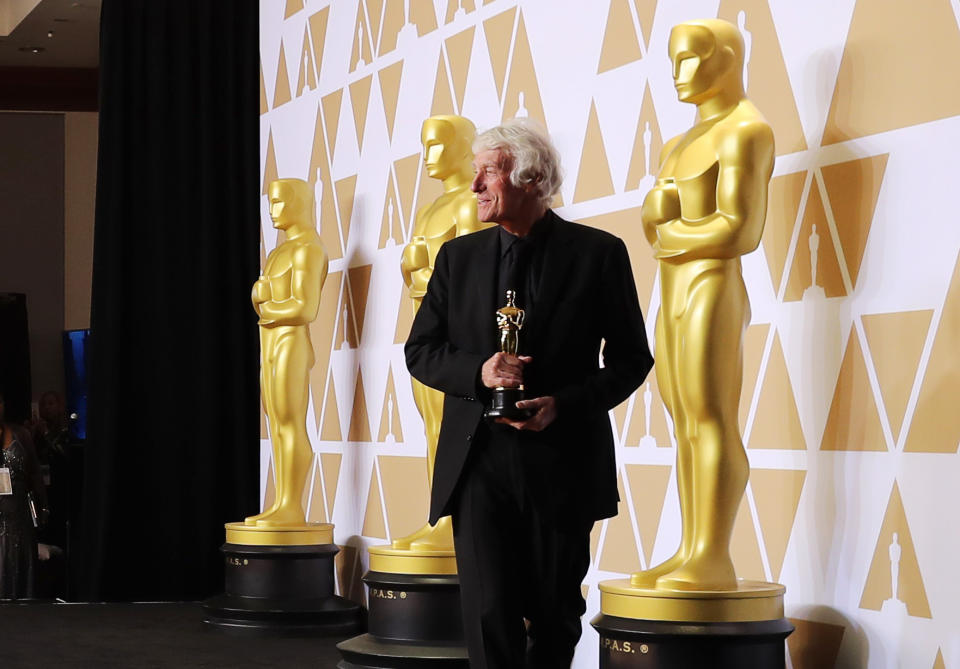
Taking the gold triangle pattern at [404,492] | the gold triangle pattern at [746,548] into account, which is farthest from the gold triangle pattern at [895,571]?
the gold triangle pattern at [404,492]

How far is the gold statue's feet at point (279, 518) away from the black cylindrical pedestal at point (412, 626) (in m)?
1.17

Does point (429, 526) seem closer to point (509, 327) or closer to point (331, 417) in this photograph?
point (331, 417)

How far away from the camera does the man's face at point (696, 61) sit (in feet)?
10.7

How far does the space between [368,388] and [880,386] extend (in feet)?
10.1

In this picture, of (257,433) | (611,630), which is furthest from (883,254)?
(257,433)

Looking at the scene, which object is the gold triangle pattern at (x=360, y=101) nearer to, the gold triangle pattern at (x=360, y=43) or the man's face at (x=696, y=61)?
the gold triangle pattern at (x=360, y=43)

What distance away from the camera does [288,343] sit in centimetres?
568

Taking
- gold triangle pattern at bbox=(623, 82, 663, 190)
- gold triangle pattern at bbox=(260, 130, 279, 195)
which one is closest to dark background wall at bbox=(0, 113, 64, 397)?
gold triangle pattern at bbox=(260, 130, 279, 195)

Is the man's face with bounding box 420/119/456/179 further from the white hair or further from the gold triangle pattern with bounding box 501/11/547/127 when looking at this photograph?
the white hair

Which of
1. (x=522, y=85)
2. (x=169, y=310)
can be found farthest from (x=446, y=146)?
(x=169, y=310)

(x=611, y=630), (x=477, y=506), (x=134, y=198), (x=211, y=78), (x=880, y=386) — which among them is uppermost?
(x=211, y=78)

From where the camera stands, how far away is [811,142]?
353 centimetres

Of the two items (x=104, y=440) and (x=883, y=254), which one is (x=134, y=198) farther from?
(x=883, y=254)

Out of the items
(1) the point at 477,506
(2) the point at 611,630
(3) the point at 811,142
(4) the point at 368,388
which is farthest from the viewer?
(4) the point at 368,388
